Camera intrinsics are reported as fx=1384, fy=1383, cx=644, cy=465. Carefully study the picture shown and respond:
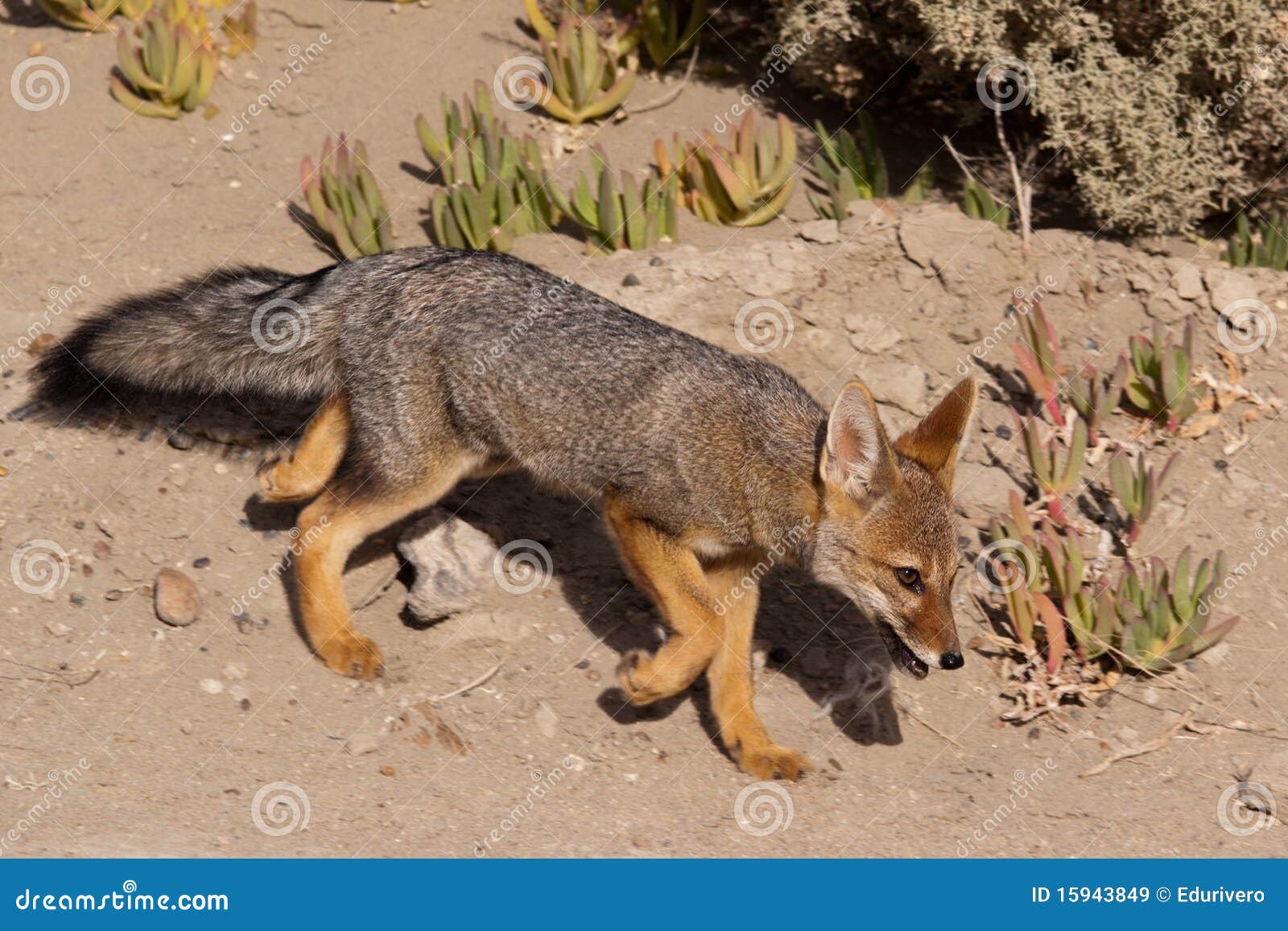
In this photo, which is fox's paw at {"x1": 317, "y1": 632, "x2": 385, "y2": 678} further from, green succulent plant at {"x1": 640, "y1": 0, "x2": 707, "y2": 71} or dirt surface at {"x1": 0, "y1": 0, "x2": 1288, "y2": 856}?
green succulent plant at {"x1": 640, "y1": 0, "x2": 707, "y2": 71}

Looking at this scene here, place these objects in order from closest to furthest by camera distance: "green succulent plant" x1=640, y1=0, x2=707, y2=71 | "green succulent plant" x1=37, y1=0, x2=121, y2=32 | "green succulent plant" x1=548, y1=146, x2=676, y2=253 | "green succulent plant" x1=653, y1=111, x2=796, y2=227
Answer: "green succulent plant" x1=548, y1=146, x2=676, y2=253, "green succulent plant" x1=653, y1=111, x2=796, y2=227, "green succulent plant" x1=37, y1=0, x2=121, y2=32, "green succulent plant" x1=640, y1=0, x2=707, y2=71

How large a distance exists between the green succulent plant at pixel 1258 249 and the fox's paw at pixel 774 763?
426 cm

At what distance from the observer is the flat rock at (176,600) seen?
236 inches

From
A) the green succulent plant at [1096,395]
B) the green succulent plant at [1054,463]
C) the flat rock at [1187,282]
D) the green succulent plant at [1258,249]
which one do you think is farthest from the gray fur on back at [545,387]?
the green succulent plant at [1258,249]

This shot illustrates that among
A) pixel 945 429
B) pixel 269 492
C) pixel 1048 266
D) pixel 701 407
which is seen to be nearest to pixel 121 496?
pixel 269 492

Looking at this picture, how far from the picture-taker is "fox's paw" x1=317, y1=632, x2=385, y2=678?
589 centimetres

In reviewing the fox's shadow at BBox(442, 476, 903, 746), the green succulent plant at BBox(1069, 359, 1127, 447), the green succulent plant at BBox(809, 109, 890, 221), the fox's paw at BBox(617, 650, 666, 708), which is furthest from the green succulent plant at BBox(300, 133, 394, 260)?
the green succulent plant at BBox(1069, 359, 1127, 447)

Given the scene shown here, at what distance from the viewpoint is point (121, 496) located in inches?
256

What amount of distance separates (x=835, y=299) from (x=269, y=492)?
332 cm

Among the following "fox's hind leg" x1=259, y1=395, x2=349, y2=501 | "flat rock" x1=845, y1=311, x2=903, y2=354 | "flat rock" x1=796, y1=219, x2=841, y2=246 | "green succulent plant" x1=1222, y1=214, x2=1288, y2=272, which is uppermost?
"green succulent plant" x1=1222, y1=214, x2=1288, y2=272

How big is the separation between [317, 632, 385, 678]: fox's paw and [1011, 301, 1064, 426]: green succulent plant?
3.53 metres

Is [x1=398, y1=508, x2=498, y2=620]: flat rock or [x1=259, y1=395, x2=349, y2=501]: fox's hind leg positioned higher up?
[x1=259, y1=395, x2=349, y2=501]: fox's hind leg

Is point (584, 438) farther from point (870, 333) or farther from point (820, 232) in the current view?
point (820, 232)

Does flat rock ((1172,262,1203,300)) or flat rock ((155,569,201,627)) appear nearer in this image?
flat rock ((155,569,201,627))
